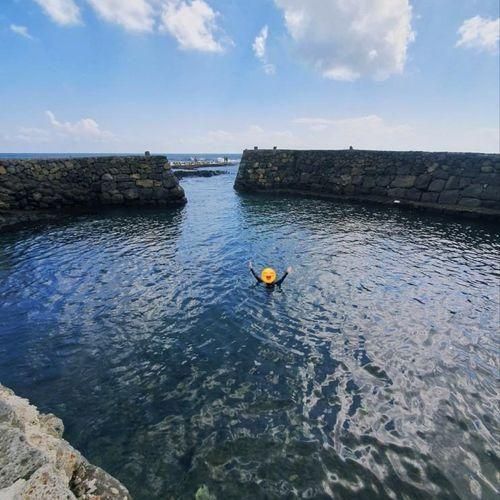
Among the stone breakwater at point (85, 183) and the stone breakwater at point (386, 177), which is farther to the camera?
the stone breakwater at point (386, 177)

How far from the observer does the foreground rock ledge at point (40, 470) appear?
2.20 metres

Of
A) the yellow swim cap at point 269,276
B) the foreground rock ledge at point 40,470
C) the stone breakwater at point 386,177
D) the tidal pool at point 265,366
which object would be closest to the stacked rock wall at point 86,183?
the tidal pool at point 265,366

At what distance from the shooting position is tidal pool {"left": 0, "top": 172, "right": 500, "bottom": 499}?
193 inches

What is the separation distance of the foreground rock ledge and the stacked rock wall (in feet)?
73.3

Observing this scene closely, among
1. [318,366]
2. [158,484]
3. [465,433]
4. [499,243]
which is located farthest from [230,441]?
[499,243]

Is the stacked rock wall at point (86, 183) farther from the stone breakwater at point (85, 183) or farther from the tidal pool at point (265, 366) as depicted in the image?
the tidal pool at point (265, 366)

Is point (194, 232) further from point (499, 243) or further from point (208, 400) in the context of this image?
point (499, 243)

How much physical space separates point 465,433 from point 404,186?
24.2 m

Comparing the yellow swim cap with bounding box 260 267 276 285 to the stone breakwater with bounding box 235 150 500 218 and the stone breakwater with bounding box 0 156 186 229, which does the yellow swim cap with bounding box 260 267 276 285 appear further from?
the stone breakwater with bounding box 235 150 500 218

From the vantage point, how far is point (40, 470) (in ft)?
7.67

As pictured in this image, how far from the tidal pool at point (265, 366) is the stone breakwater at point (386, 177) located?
1015 centimetres

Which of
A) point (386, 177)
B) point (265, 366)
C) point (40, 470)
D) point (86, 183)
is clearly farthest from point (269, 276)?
point (386, 177)

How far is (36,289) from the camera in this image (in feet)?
35.4

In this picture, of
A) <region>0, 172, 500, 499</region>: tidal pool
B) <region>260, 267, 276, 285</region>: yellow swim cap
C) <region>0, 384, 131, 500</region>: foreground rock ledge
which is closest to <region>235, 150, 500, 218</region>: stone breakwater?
<region>0, 172, 500, 499</region>: tidal pool
